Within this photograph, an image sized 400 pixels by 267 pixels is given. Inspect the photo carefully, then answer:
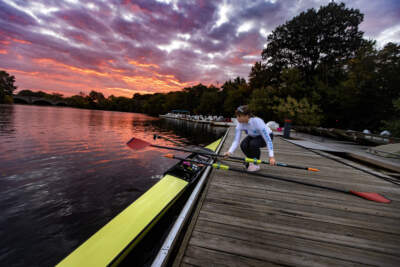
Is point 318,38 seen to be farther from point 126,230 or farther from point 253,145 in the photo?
point 126,230

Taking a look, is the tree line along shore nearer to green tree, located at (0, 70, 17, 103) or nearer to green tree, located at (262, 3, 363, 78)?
green tree, located at (262, 3, 363, 78)

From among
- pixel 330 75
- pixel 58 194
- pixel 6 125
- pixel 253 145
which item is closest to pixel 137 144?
pixel 58 194

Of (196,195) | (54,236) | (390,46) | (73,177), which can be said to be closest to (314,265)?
(196,195)

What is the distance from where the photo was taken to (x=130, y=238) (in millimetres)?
2395

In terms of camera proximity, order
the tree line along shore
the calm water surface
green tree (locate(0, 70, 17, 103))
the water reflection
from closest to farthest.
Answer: the calm water surface < the water reflection < the tree line along shore < green tree (locate(0, 70, 17, 103))

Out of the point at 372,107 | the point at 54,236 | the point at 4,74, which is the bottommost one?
the point at 54,236

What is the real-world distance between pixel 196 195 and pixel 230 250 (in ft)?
4.06

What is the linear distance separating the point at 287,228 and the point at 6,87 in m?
127

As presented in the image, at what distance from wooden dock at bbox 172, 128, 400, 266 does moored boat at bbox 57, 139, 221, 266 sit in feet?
3.37

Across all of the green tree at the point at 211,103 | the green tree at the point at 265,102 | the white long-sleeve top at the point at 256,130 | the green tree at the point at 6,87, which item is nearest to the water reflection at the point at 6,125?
the white long-sleeve top at the point at 256,130

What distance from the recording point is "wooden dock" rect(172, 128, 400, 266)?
1.65 metres

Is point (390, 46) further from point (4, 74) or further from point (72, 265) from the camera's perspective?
point (4, 74)

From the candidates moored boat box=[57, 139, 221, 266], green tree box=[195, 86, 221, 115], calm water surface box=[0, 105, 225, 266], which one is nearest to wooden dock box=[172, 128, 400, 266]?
moored boat box=[57, 139, 221, 266]

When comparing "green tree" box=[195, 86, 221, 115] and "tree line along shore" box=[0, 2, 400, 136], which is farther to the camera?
"green tree" box=[195, 86, 221, 115]
